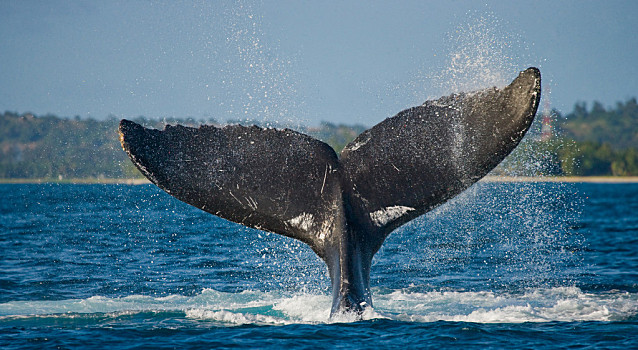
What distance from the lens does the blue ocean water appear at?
773 centimetres

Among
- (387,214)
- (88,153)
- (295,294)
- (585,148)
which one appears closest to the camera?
(387,214)

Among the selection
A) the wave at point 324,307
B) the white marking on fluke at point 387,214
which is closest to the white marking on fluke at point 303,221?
the white marking on fluke at point 387,214

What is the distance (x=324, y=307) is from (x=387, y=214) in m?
2.05

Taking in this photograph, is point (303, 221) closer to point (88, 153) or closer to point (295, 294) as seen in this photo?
point (295, 294)

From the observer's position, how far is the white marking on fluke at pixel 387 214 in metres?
7.62

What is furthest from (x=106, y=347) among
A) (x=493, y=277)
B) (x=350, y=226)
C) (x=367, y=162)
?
(x=493, y=277)

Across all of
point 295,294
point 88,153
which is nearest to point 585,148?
point 88,153

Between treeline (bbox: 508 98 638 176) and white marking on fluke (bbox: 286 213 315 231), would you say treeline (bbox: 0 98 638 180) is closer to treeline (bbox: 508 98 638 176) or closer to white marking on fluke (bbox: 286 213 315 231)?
treeline (bbox: 508 98 638 176)

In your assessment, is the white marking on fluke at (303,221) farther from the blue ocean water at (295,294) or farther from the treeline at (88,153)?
the treeline at (88,153)

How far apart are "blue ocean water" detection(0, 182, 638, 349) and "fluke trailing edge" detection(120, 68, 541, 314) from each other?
949 mm

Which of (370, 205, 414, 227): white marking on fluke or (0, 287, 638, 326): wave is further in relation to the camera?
(0, 287, 638, 326): wave

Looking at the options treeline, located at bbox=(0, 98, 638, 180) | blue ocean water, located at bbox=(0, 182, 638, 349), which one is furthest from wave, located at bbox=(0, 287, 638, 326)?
treeline, located at bbox=(0, 98, 638, 180)

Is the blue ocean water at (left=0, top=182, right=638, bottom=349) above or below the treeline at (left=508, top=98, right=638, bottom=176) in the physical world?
below

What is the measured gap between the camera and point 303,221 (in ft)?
25.6
